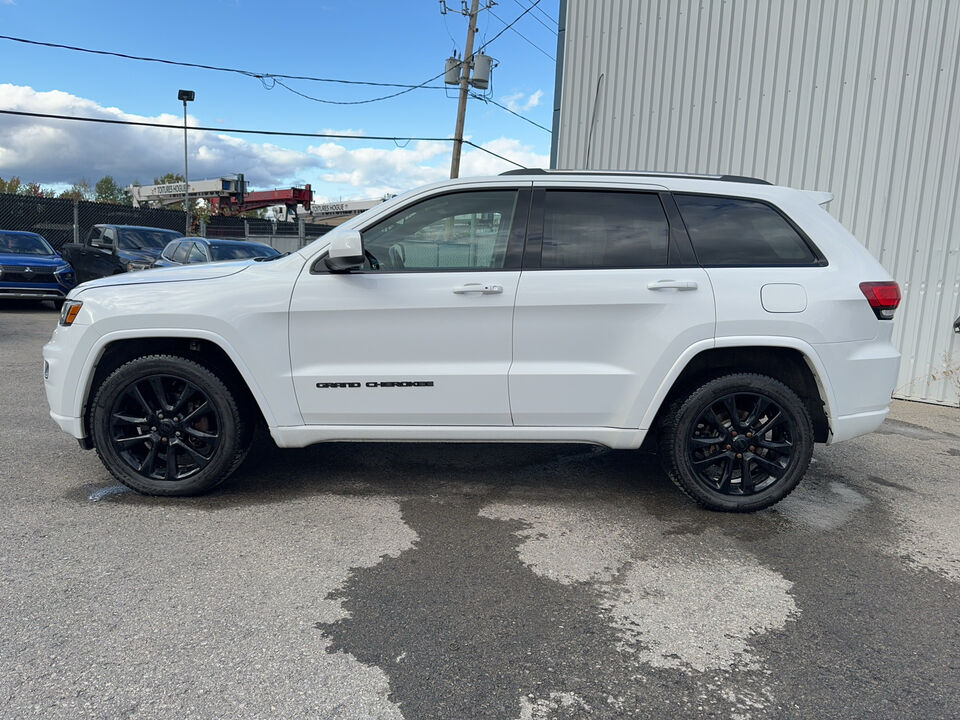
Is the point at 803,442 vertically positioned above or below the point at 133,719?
above

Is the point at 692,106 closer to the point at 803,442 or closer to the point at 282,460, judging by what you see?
the point at 803,442

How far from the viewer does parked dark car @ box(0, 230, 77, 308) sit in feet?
40.8

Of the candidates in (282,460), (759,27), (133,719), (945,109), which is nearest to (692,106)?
(759,27)

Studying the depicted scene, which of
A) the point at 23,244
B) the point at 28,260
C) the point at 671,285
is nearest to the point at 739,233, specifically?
the point at 671,285

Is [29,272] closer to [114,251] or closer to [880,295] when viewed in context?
[114,251]

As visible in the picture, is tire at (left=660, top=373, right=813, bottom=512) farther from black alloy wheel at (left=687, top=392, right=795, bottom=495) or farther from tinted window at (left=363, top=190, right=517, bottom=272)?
tinted window at (left=363, top=190, right=517, bottom=272)

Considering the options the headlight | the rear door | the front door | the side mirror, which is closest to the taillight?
the rear door

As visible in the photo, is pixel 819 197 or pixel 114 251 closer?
pixel 819 197

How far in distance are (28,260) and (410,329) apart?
→ 39.9ft

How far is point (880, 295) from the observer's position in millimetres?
3682

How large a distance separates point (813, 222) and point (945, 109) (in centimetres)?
485

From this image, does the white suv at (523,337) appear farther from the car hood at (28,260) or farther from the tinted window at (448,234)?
the car hood at (28,260)

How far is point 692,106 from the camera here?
29.7ft

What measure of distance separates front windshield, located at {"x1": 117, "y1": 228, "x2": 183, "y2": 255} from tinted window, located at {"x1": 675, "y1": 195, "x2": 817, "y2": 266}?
13.1 meters
